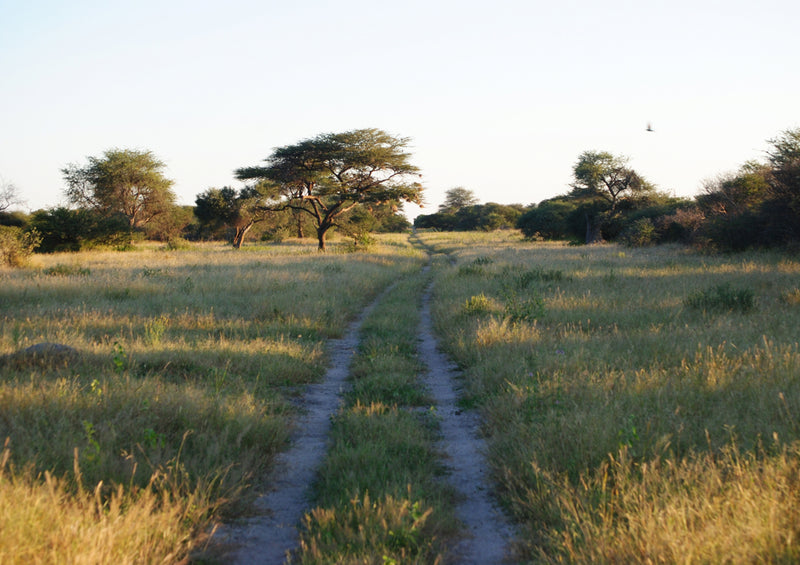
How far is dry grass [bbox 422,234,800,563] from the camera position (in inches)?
108

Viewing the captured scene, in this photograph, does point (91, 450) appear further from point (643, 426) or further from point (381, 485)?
point (643, 426)

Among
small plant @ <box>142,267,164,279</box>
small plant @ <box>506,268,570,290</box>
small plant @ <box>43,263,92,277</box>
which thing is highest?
small plant @ <box>43,263,92,277</box>

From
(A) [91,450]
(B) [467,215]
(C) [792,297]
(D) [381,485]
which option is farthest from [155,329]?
(B) [467,215]

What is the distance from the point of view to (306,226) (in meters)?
53.7

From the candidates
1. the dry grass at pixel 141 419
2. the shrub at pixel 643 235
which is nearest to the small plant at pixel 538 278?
the dry grass at pixel 141 419

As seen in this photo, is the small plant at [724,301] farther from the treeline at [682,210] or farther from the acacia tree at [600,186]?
the acacia tree at [600,186]

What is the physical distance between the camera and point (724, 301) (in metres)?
9.11

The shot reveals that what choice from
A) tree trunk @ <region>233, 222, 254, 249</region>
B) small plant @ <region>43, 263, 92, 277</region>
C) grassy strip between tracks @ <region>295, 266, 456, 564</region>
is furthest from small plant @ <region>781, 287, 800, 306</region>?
tree trunk @ <region>233, 222, 254, 249</region>

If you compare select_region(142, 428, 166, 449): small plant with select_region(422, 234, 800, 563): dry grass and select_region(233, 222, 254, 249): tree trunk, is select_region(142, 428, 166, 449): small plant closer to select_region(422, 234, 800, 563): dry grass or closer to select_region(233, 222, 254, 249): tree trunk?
select_region(422, 234, 800, 563): dry grass

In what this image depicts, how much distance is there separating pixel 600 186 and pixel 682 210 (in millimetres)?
10986

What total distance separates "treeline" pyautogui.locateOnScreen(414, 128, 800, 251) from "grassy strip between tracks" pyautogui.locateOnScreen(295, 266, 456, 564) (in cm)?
1650

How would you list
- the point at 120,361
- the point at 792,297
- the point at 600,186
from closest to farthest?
the point at 120,361 → the point at 792,297 → the point at 600,186

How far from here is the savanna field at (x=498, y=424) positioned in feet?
9.29

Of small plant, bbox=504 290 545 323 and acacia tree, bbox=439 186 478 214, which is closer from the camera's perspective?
small plant, bbox=504 290 545 323
